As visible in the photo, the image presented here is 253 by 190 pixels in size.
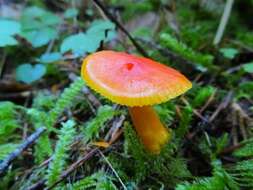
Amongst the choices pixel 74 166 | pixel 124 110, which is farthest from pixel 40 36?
pixel 74 166

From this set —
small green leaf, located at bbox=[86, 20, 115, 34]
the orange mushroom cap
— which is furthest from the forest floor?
the orange mushroom cap

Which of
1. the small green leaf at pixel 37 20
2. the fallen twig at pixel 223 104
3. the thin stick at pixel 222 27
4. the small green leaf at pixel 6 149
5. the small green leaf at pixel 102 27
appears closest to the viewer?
the small green leaf at pixel 6 149

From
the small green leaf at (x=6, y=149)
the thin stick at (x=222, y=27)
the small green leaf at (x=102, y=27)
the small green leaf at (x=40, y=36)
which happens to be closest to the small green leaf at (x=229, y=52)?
the thin stick at (x=222, y=27)

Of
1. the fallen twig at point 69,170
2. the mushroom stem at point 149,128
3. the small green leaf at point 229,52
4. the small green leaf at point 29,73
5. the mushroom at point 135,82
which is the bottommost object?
the fallen twig at point 69,170

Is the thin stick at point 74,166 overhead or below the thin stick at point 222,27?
below

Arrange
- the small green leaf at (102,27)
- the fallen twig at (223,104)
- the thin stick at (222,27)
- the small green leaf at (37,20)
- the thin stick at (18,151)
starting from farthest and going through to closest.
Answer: the thin stick at (222,27) < the small green leaf at (37,20) < the small green leaf at (102,27) < the fallen twig at (223,104) < the thin stick at (18,151)

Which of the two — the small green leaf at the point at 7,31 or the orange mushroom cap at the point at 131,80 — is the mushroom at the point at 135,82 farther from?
the small green leaf at the point at 7,31

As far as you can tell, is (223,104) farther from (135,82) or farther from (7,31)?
(7,31)
